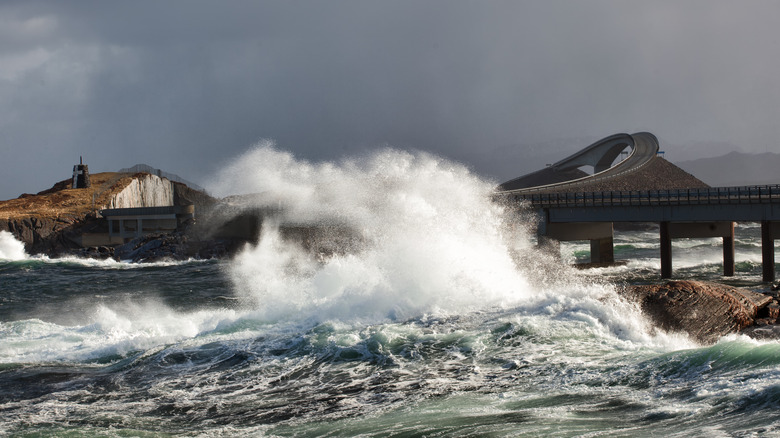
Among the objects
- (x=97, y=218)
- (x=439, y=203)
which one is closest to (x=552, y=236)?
(x=439, y=203)

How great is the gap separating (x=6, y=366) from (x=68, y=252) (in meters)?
54.4

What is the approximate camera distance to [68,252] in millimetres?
64750

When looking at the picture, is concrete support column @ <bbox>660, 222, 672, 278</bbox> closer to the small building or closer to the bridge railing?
the bridge railing

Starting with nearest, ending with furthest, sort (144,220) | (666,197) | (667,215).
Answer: (667,215)
(666,197)
(144,220)

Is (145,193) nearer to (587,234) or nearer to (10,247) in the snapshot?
(10,247)

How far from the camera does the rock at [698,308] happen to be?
1498 cm

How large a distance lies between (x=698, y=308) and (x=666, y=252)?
23684mm

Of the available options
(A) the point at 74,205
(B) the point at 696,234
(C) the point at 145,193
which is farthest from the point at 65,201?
(B) the point at 696,234

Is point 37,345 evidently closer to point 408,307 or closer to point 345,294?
point 345,294

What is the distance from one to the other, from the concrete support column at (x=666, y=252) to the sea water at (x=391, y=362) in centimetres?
1398

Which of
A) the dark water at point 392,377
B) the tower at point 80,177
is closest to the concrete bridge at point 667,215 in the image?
the dark water at point 392,377

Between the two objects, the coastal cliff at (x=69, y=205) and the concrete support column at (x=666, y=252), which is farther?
the coastal cliff at (x=69, y=205)

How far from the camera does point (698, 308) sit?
15.5 meters

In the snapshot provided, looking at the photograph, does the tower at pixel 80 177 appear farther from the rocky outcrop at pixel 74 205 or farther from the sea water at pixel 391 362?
the sea water at pixel 391 362
